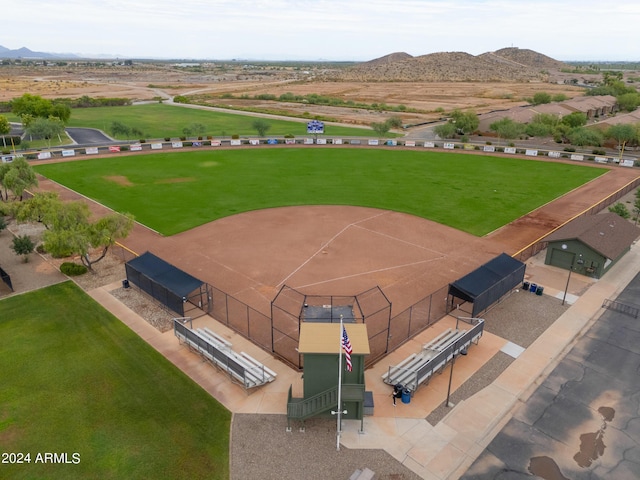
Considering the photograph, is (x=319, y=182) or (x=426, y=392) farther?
(x=319, y=182)

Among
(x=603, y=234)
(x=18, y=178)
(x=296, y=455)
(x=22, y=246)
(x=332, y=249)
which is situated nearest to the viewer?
(x=296, y=455)

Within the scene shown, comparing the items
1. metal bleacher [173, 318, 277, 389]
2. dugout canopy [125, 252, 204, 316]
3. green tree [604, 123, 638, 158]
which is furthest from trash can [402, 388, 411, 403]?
green tree [604, 123, 638, 158]

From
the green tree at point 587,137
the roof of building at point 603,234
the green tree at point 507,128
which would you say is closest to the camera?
the roof of building at point 603,234

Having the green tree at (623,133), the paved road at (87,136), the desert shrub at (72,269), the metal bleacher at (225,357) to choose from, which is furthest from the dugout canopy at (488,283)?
the paved road at (87,136)

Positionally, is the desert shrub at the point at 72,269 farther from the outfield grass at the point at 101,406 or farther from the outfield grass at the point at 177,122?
the outfield grass at the point at 177,122

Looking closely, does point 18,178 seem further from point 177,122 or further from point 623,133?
point 623,133

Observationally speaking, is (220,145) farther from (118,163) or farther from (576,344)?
(576,344)

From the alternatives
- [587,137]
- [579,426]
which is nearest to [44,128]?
[579,426]
